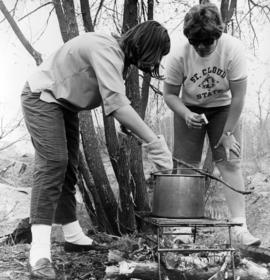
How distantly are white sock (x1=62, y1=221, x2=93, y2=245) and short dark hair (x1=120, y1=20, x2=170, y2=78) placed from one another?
4.03ft

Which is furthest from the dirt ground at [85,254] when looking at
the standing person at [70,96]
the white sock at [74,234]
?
the standing person at [70,96]

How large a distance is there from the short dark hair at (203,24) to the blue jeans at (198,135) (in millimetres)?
628

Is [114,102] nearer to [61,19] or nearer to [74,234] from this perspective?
[74,234]

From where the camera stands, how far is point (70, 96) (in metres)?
2.73

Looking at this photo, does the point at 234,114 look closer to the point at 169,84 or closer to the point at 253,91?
the point at 169,84

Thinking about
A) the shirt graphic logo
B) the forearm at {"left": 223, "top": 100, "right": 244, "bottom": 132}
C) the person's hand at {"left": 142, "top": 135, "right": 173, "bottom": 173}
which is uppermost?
the shirt graphic logo

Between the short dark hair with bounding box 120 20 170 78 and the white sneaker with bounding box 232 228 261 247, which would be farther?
the white sneaker with bounding box 232 228 261 247

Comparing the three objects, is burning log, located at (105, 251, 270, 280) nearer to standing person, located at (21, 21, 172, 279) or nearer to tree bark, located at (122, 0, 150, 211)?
standing person, located at (21, 21, 172, 279)

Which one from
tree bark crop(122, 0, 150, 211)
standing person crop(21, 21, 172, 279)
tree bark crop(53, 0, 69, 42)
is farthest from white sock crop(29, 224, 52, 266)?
tree bark crop(53, 0, 69, 42)

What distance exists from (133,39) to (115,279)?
135cm

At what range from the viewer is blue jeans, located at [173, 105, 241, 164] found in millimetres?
3521

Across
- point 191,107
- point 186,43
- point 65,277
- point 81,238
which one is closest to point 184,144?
point 191,107

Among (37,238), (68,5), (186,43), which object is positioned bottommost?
(37,238)

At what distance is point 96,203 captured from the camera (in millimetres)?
4293
